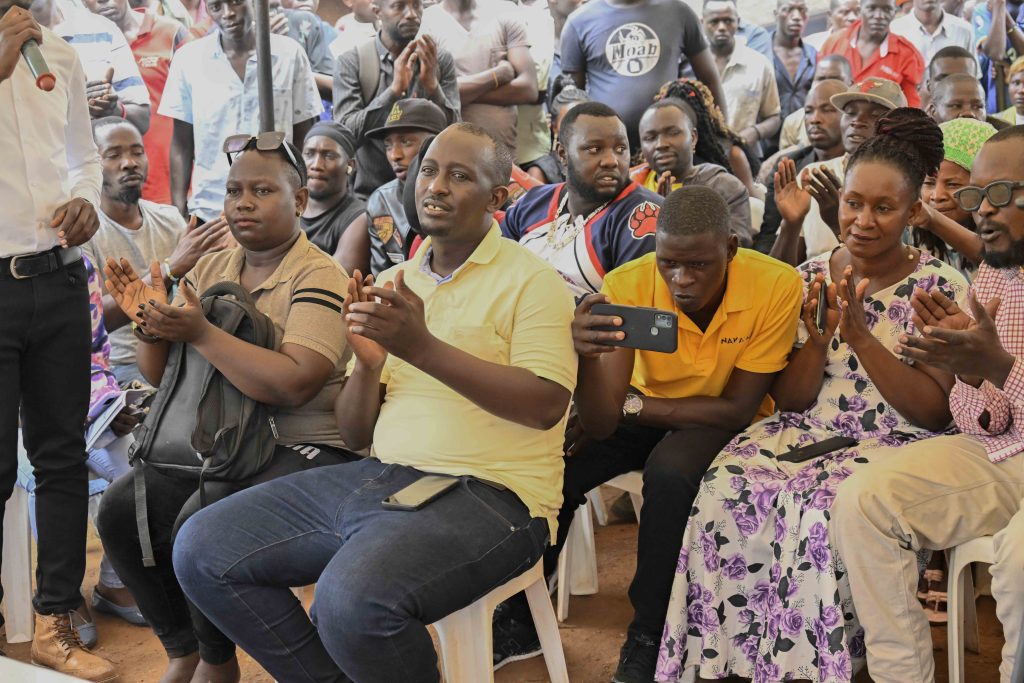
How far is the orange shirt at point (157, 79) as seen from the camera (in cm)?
→ 604

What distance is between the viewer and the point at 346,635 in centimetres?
225

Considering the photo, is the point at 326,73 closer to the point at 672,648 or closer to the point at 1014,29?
the point at 1014,29

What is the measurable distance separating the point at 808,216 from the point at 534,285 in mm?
2158

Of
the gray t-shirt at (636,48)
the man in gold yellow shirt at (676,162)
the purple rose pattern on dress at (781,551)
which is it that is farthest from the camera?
the gray t-shirt at (636,48)

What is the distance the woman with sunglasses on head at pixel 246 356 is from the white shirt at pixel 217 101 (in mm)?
2346

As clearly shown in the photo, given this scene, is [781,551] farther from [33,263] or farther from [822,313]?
[33,263]

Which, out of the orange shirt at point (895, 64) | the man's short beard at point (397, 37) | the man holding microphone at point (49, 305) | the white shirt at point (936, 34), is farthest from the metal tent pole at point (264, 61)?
the white shirt at point (936, 34)

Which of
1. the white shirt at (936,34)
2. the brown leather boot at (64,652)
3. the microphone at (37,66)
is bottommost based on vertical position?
the brown leather boot at (64,652)

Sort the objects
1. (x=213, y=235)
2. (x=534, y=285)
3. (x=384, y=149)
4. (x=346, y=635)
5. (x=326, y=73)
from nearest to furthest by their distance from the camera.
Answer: (x=346, y=635) → (x=534, y=285) → (x=213, y=235) → (x=384, y=149) → (x=326, y=73)

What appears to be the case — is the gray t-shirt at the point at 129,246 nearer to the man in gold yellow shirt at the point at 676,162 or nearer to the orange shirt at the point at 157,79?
the orange shirt at the point at 157,79

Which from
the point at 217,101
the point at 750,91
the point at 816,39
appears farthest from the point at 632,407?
the point at 816,39

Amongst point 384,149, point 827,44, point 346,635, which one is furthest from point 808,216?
point 827,44

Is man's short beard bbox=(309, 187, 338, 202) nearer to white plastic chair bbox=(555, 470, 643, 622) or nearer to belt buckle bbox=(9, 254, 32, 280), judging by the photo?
belt buckle bbox=(9, 254, 32, 280)

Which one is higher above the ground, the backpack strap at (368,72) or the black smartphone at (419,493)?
the backpack strap at (368,72)
